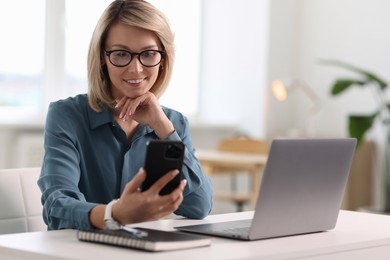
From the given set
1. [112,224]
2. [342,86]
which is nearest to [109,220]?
[112,224]

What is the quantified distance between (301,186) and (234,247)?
0.26m

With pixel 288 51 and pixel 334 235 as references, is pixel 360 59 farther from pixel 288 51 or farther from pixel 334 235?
pixel 334 235

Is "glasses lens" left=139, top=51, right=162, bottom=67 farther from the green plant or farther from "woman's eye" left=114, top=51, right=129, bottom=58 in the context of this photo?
the green plant

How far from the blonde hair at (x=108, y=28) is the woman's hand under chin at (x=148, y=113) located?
0.28 ft

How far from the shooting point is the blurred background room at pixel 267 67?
6.07 meters

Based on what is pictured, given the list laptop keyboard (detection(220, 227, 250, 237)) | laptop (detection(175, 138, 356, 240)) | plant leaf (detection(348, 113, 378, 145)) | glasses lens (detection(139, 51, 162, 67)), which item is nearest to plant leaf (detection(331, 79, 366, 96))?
plant leaf (detection(348, 113, 378, 145))

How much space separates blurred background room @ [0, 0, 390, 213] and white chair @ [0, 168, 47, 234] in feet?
11.3

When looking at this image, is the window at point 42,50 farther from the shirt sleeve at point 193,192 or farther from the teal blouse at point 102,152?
the shirt sleeve at point 193,192

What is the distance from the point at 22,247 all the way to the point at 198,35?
5.08m

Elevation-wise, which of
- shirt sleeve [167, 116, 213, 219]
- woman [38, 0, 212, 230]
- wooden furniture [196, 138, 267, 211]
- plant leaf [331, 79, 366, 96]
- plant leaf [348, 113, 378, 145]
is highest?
woman [38, 0, 212, 230]

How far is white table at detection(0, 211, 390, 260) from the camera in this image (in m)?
1.57

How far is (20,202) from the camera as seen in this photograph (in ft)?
7.36

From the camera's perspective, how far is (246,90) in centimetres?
655

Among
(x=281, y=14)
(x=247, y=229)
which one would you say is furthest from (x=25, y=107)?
(x=247, y=229)
